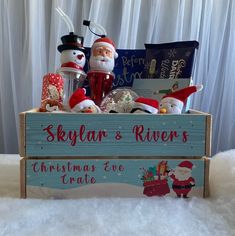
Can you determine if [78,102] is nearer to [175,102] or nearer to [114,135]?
[114,135]

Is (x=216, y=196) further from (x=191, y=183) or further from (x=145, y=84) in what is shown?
(x=145, y=84)

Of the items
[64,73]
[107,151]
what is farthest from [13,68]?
[107,151]

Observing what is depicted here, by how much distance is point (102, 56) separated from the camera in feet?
2.18

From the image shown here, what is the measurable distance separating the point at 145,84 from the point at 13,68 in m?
0.53

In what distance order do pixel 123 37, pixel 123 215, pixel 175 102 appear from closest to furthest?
pixel 123 215
pixel 175 102
pixel 123 37

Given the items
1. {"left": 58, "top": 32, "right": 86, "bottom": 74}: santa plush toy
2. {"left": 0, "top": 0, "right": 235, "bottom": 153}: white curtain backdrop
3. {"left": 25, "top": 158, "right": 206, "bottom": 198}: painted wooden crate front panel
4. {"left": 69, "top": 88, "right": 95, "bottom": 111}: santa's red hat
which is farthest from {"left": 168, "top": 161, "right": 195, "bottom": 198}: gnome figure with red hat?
{"left": 0, "top": 0, "right": 235, "bottom": 153}: white curtain backdrop

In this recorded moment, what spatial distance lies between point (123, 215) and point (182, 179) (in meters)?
0.15

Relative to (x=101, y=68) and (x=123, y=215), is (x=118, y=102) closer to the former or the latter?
(x=101, y=68)

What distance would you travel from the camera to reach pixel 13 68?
1.01 m

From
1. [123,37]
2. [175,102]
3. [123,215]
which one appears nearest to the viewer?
[123,215]

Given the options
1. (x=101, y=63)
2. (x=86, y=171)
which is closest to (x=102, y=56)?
(x=101, y=63)

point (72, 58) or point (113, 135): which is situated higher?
point (72, 58)

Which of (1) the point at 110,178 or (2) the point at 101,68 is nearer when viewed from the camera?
(1) the point at 110,178

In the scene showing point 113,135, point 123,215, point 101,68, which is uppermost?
point 101,68
